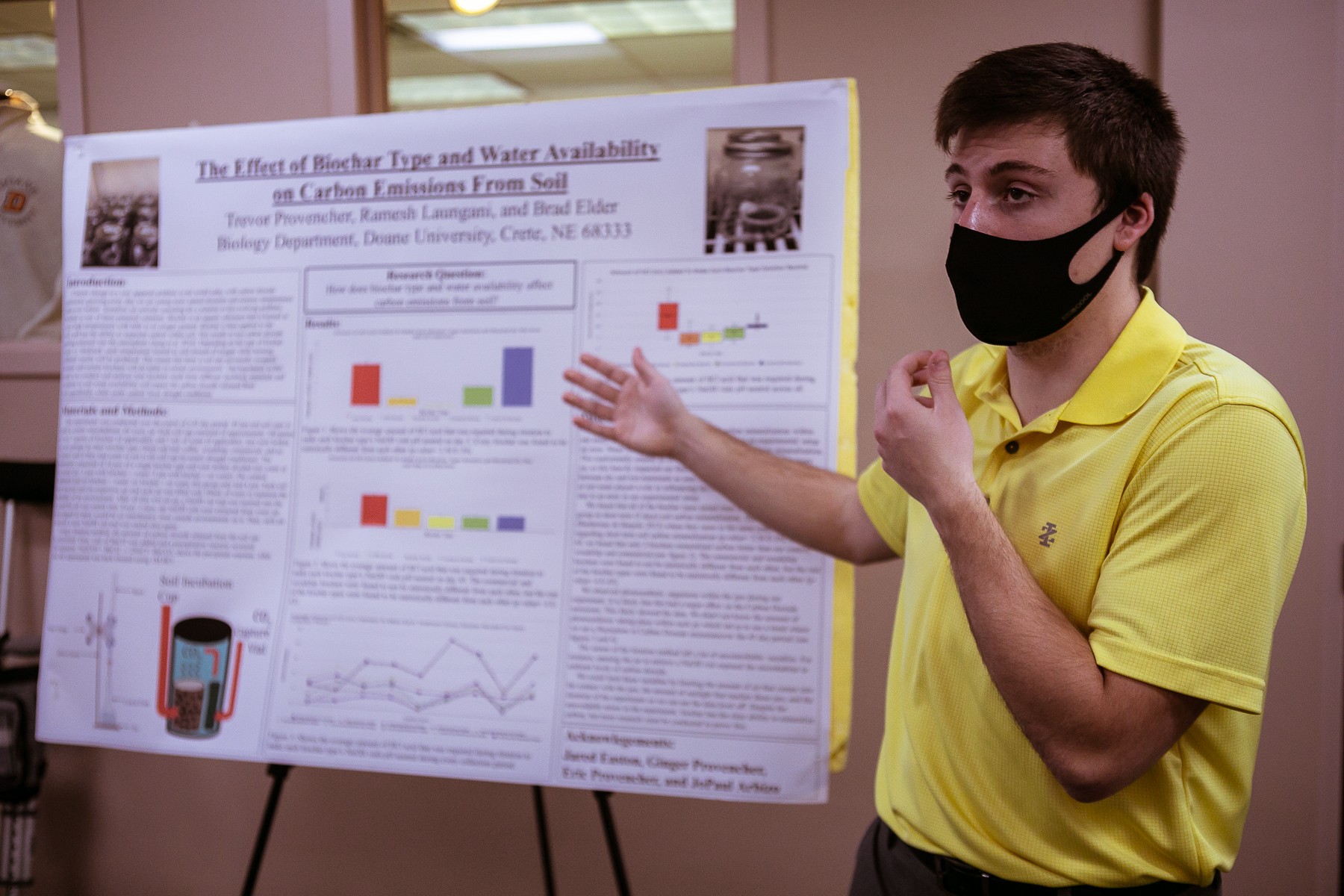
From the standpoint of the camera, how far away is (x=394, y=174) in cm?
163

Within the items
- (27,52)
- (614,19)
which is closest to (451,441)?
(27,52)

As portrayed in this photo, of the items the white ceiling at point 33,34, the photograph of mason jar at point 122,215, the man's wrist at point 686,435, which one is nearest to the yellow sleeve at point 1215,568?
the man's wrist at point 686,435

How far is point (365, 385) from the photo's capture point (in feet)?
5.32

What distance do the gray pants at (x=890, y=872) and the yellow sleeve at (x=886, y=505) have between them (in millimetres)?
398

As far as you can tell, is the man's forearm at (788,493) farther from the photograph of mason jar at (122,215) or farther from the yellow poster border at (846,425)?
the photograph of mason jar at (122,215)

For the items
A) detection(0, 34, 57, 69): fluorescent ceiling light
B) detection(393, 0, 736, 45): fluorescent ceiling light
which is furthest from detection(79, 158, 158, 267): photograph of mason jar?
detection(393, 0, 736, 45): fluorescent ceiling light

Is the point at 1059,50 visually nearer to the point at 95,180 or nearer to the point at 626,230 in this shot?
the point at 626,230

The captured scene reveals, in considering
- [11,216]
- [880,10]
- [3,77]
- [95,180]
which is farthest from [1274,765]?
[3,77]

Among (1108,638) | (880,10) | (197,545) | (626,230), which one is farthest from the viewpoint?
(880,10)

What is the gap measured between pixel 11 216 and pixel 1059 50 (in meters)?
2.61

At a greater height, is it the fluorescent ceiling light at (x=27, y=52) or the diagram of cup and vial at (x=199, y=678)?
the fluorescent ceiling light at (x=27, y=52)

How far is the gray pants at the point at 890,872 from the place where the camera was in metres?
1.12

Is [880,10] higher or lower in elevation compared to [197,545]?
higher

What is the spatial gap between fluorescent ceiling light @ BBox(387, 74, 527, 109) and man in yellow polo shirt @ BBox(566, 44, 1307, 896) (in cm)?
485
